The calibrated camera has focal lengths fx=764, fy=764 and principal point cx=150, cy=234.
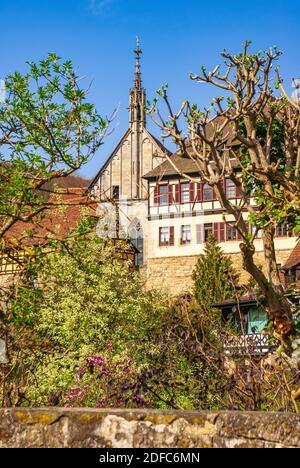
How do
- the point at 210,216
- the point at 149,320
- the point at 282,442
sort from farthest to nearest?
the point at 210,216 < the point at 149,320 < the point at 282,442

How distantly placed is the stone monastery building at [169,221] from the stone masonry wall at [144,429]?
1694 inches

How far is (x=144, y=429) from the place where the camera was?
4539 millimetres

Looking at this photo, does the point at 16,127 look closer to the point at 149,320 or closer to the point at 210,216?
the point at 149,320

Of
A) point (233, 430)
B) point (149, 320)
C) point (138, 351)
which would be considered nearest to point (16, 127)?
point (138, 351)

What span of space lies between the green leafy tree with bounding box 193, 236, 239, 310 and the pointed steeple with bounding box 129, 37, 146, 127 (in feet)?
47.3

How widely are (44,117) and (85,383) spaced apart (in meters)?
5.49

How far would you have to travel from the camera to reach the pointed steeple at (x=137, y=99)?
185 ft

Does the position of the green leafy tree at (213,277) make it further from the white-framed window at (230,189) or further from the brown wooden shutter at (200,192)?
the white-framed window at (230,189)

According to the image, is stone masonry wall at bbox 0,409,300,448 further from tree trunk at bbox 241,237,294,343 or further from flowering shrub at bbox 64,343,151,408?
flowering shrub at bbox 64,343,151,408

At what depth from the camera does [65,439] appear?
459 centimetres

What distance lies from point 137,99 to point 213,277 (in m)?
20.5

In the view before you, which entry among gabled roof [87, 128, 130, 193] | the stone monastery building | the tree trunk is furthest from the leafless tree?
gabled roof [87, 128, 130, 193]

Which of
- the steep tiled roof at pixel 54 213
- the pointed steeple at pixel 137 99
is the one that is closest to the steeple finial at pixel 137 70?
the pointed steeple at pixel 137 99

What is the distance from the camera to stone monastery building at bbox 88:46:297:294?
4934 centimetres
